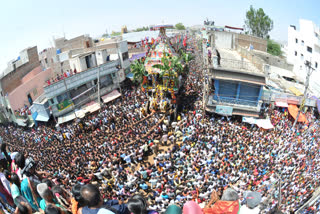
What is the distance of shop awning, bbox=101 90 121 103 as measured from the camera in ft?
73.8

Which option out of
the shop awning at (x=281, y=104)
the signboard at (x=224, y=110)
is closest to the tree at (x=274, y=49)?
the shop awning at (x=281, y=104)

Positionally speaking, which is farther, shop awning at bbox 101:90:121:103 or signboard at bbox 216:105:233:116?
shop awning at bbox 101:90:121:103

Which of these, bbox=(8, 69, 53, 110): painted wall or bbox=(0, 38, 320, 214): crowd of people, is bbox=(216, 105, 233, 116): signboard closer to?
bbox=(0, 38, 320, 214): crowd of people

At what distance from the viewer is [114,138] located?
15242 millimetres

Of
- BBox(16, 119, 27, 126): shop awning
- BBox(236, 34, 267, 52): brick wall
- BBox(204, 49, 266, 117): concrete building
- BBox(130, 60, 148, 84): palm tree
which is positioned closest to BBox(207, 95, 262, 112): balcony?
BBox(204, 49, 266, 117): concrete building

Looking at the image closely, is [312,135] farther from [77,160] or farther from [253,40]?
[253,40]

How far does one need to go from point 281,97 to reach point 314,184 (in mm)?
8251

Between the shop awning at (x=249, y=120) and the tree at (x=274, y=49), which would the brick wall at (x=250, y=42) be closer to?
the tree at (x=274, y=49)

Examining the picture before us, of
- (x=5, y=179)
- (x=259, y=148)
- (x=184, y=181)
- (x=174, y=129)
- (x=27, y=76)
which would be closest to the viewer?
(x=5, y=179)

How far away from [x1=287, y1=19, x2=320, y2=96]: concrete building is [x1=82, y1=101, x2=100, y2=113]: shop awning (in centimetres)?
2360

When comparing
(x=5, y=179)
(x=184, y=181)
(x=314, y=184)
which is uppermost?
(x=5, y=179)

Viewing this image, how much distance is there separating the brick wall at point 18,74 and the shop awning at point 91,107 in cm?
818

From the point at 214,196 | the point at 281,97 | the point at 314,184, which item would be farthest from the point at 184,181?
the point at 281,97

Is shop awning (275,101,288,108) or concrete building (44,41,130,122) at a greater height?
concrete building (44,41,130,122)
